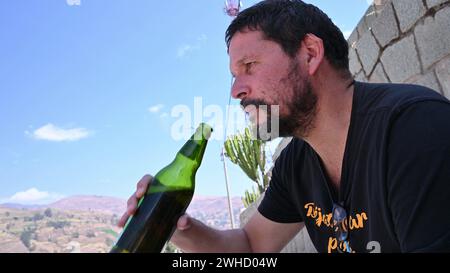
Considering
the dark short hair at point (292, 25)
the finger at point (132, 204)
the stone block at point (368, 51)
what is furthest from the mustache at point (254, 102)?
the stone block at point (368, 51)

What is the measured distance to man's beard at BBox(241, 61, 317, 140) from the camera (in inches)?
51.6

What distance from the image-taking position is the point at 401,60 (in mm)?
2324

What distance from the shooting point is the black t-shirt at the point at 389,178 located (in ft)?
2.67

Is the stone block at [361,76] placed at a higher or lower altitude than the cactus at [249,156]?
higher

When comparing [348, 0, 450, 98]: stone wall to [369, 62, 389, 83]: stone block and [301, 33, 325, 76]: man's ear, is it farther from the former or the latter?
[301, 33, 325, 76]: man's ear

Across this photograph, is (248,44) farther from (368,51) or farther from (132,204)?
(368,51)

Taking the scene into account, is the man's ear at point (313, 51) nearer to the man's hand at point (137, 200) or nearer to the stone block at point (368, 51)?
the man's hand at point (137, 200)

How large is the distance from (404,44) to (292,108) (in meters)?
1.31

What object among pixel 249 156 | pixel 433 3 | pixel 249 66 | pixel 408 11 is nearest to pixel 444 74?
pixel 433 3

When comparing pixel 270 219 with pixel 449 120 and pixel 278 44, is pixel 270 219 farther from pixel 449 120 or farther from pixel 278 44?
pixel 449 120

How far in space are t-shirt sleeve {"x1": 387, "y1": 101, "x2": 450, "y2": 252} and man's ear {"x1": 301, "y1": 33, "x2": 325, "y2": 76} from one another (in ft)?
1.55

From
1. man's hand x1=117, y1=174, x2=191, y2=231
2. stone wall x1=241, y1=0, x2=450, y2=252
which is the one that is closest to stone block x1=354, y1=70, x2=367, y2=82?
stone wall x1=241, y1=0, x2=450, y2=252

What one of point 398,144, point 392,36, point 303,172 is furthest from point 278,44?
point 392,36

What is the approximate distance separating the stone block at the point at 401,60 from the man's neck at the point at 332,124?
1026mm
